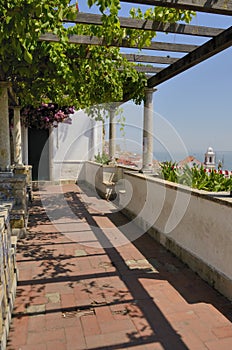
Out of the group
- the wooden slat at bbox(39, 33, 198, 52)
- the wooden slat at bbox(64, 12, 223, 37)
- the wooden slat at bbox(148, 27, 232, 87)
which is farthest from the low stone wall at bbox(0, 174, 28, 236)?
the wooden slat at bbox(148, 27, 232, 87)

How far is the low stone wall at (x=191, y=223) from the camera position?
9.99 ft

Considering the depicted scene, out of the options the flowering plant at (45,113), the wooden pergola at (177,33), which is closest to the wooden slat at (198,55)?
the wooden pergola at (177,33)

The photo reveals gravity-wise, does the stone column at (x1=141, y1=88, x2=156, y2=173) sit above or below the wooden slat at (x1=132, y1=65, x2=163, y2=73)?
below

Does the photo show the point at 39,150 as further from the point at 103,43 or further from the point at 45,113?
the point at 103,43

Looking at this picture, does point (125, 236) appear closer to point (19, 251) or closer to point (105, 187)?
point (19, 251)

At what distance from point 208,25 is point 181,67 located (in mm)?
1204

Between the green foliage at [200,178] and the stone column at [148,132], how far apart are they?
1.13 metres

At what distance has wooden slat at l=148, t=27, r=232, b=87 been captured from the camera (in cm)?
330

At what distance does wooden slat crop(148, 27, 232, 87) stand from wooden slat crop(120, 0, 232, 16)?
1.07 metres

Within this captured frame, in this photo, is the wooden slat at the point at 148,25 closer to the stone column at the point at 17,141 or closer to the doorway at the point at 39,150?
the stone column at the point at 17,141

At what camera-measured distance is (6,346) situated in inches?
89.7

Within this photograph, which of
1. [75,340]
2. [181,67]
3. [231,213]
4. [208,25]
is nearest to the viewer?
[75,340]

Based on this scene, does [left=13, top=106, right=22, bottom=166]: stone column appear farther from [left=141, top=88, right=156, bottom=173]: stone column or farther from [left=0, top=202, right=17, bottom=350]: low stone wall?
[left=0, top=202, right=17, bottom=350]: low stone wall

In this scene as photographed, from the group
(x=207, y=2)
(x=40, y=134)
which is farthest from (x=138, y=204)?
(x=40, y=134)
